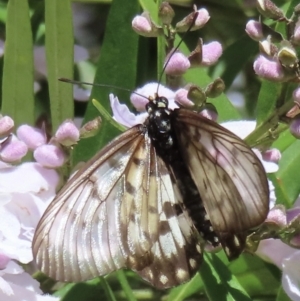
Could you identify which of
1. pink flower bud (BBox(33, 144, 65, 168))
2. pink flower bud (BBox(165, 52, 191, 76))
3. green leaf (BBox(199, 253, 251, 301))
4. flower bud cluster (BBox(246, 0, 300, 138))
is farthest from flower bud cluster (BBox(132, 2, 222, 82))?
green leaf (BBox(199, 253, 251, 301))

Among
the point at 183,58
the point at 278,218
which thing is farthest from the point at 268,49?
the point at 278,218

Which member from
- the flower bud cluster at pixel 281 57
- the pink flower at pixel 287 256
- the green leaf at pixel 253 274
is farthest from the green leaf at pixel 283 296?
the flower bud cluster at pixel 281 57

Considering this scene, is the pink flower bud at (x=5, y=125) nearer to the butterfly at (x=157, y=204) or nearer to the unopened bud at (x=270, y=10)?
the butterfly at (x=157, y=204)

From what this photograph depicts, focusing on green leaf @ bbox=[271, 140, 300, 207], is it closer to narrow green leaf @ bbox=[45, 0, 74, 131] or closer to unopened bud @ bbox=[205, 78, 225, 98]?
unopened bud @ bbox=[205, 78, 225, 98]

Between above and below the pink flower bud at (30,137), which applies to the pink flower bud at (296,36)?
above

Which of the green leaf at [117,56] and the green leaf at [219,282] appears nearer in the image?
the green leaf at [219,282]
